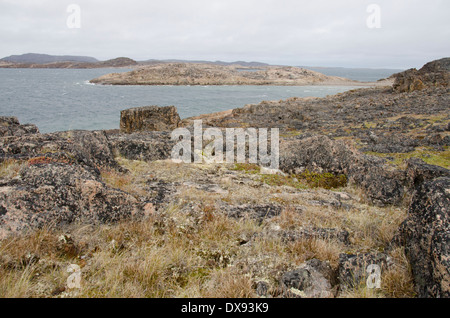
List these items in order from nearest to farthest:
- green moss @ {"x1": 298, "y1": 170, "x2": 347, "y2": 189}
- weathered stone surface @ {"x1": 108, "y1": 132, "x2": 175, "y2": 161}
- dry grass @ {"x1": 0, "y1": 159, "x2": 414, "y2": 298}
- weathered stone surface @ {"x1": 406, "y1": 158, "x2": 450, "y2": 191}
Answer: dry grass @ {"x1": 0, "y1": 159, "x2": 414, "y2": 298} → weathered stone surface @ {"x1": 406, "y1": 158, "x2": 450, "y2": 191} → green moss @ {"x1": 298, "y1": 170, "x2": 347, "y2": 189} → weathered stone surface @ {"x1": 108, "y1": 132, "x2": 175, "y2": 161}

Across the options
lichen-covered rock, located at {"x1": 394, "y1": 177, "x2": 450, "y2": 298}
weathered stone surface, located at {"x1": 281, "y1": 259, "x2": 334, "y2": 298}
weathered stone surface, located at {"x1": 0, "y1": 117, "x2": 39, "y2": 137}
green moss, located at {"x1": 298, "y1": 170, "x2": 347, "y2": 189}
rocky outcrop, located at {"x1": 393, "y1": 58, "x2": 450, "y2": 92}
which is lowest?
green moss, located at {"x1": 298, "y1": 170, "x2": 347, "y2": 189}

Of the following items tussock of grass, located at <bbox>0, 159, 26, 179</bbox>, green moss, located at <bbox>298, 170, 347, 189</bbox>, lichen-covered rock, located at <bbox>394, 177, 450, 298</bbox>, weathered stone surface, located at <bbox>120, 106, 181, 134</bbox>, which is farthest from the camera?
weathered stone surface, located at <bbox>120, 106, 181, 134</bbox>

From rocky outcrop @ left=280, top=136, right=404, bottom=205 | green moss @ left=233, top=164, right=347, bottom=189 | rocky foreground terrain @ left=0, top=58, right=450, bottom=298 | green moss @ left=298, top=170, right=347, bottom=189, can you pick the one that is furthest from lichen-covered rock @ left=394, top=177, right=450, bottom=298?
green moss @ left=298, top=170, right=347, bottom=189

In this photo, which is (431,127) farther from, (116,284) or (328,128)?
(116,284)

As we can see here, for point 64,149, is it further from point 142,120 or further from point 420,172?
point 142,120

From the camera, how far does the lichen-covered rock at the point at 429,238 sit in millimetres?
3131

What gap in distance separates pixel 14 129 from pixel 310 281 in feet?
46.8

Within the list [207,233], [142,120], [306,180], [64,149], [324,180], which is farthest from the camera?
[142,120]

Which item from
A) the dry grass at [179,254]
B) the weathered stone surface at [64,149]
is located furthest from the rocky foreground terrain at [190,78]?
the dry grass at [179,254]

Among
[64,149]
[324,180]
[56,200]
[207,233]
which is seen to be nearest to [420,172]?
[324,180]

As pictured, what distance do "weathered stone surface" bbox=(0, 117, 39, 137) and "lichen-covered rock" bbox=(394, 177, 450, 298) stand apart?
12.8 metres

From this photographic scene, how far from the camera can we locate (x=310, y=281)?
3.52 meters

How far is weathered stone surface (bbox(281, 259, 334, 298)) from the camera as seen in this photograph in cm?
335

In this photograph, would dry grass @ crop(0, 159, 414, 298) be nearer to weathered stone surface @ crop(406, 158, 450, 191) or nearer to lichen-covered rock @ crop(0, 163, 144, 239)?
lichen-covered rock @ crop(0, 163, 144, 239)
